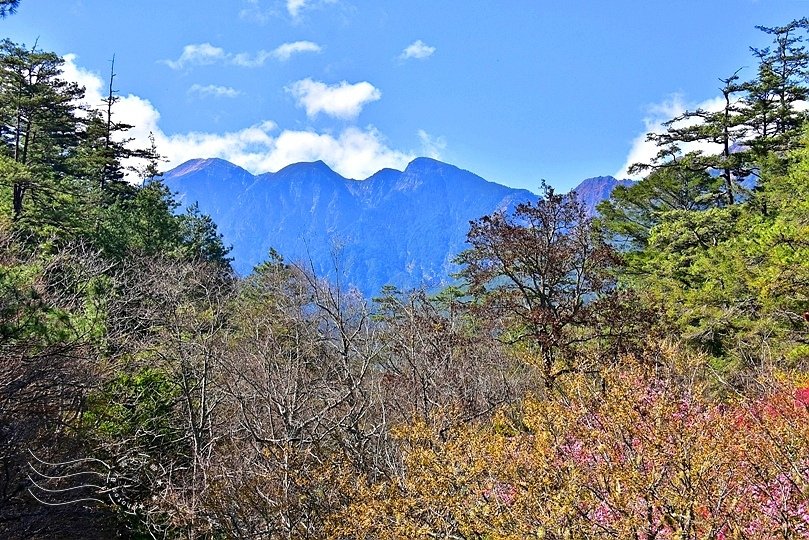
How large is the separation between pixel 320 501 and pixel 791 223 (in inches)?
466

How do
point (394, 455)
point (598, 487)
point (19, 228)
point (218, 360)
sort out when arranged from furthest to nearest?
point (19, 228) < point (218, 360) < point (394, 455) < point (598, 487)

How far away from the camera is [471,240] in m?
12.8

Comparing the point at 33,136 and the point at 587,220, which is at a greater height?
the point at 33,136

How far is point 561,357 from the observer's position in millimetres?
11703

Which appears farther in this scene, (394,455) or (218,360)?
(218,360)

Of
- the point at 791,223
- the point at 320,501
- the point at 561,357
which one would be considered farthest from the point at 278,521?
the point at 791,223

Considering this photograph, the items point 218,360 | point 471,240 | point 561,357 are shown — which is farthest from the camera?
point 471,240

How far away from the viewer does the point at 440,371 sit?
1138cm

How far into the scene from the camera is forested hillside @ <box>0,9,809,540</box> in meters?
4.17

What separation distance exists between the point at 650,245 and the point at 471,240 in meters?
11.8

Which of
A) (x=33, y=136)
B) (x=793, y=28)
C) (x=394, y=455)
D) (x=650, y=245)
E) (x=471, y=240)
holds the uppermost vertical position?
(x=793, y=28)

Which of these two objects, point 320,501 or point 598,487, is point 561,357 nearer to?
point 320,501

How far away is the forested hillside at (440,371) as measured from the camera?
417 cm

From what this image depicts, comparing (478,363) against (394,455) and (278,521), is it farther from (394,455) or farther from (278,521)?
(278,521)
